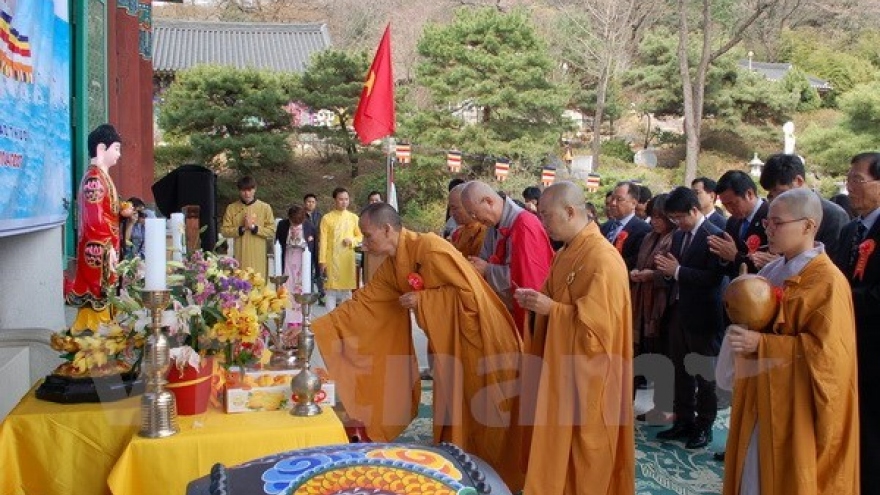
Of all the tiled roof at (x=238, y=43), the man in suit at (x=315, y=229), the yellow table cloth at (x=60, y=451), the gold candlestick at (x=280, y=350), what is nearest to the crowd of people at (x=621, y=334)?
the gold candlestick at (x=280, y=350)

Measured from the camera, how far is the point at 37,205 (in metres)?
4.65

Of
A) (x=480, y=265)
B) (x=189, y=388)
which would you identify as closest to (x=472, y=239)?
(x=480, y=265)

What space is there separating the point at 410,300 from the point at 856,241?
192 centimetres

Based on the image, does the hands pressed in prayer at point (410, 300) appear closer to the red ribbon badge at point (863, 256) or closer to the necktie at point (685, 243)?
the necktie at point (685, 243)

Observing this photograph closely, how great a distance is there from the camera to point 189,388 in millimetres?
2449

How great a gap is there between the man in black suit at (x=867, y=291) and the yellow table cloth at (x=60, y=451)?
2670mm

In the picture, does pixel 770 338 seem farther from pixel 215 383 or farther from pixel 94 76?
pixel 94 76

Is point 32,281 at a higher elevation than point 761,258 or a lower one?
lower

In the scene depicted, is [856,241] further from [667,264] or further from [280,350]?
[280,350]

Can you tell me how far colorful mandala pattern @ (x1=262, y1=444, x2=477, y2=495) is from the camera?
161 cm

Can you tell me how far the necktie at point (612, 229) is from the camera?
5.80m

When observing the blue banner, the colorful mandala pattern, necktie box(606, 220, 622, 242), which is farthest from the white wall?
necktie box(606, 220, 622, 242)

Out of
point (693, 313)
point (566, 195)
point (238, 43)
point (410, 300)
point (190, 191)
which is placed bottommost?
point (693, 313)

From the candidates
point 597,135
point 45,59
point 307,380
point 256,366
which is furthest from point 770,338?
point 597,135
